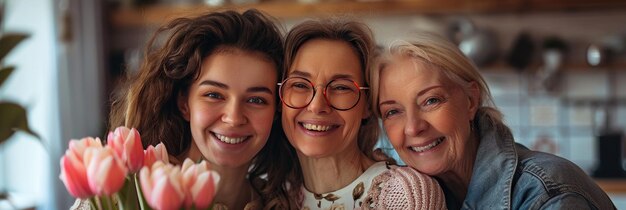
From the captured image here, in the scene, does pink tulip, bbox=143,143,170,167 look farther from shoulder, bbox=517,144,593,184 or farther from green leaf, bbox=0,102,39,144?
shoulder, bbox=517,144,593,184

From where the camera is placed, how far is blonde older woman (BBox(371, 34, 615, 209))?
4.30 feet

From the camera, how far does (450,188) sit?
4.88ft

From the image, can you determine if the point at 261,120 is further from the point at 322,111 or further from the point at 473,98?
the point at 473,98

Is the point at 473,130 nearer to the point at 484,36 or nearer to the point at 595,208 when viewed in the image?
the point at 595,208

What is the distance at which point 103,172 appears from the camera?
917 millimetres

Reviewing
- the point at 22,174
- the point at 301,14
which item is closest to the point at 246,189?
the point at 301,14

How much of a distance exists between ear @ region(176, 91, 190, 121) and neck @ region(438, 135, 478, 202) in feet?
1.63

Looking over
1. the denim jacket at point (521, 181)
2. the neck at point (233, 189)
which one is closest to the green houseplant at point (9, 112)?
the neck at point (233, 189)

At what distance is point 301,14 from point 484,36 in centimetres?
103

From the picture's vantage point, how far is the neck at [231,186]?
144cm

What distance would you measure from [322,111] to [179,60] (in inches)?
11.0

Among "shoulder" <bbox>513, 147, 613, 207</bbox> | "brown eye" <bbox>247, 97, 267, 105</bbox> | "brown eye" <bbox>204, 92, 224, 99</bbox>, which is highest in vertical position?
"brown eye" <bbox>204, 92, 224, 99</bbox>

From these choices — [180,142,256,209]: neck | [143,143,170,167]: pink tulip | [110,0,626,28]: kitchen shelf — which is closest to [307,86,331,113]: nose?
[180,142,256,209]: neck

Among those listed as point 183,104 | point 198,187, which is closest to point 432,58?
point 183,104
